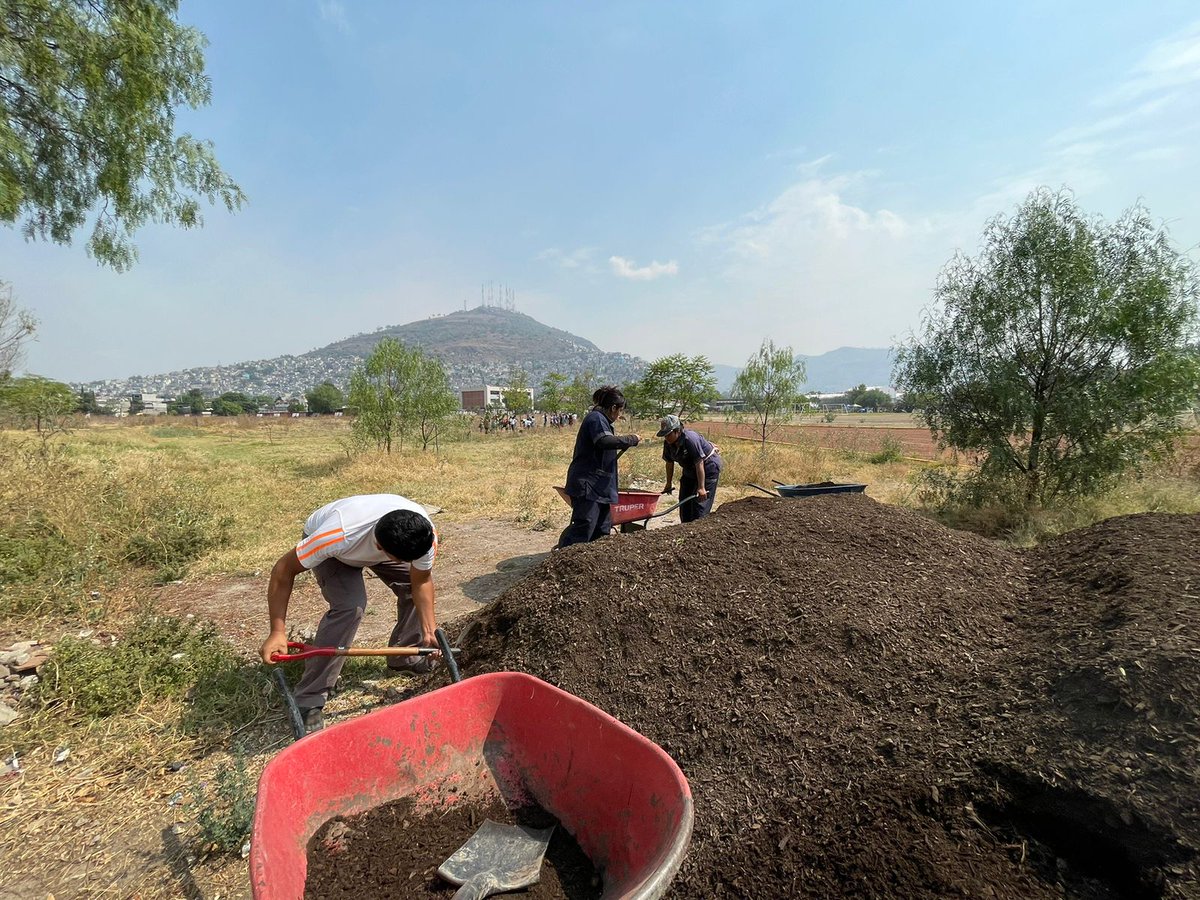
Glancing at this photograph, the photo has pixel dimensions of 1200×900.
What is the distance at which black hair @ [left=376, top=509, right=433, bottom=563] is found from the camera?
243 centimetres

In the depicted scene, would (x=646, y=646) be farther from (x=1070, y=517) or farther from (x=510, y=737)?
(x=1070, y=517)

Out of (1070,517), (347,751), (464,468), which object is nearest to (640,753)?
(347,751)

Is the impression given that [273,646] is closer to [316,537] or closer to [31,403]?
[316,537]

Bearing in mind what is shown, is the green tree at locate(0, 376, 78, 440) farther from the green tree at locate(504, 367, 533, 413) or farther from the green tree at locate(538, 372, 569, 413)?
the green tree at locate(504, 367, 533, 413)

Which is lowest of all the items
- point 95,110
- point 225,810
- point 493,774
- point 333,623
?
point 225,810

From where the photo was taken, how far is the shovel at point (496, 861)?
5.55 ft

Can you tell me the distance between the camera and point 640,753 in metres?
1.73

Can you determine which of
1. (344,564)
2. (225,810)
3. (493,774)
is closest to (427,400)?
(344,564)

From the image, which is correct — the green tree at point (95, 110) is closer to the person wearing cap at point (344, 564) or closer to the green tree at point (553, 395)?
the person wearing cap at point (344, 564)

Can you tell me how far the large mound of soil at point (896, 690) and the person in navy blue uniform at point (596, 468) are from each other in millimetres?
893

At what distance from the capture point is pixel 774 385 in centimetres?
2036

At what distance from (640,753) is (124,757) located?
2702mm

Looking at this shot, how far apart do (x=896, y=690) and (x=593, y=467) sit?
2.92 m

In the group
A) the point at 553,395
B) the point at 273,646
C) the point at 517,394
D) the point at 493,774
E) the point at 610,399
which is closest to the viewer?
the point at 493,774
